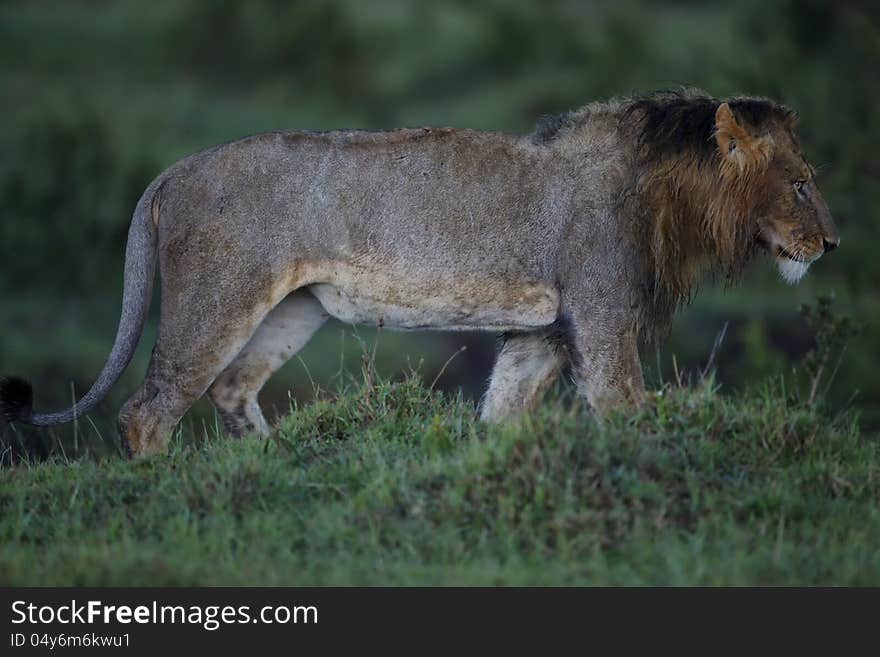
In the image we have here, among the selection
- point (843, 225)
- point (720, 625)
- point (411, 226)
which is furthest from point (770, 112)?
point (843, 225)

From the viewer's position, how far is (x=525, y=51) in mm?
23844

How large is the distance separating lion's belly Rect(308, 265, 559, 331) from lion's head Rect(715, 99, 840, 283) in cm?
89

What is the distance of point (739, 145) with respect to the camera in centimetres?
638

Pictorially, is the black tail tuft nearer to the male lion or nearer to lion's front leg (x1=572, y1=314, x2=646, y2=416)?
the male lion

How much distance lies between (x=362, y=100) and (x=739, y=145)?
16.7m

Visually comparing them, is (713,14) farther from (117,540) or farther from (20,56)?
(117,540)

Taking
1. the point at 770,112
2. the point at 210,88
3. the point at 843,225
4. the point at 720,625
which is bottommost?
the point at 720,625

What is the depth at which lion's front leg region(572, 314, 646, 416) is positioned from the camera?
242 inches

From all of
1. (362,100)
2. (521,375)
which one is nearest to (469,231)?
(521,375)

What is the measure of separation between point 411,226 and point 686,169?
111 centimetres

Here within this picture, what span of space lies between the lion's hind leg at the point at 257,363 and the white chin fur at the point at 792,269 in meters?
1.89

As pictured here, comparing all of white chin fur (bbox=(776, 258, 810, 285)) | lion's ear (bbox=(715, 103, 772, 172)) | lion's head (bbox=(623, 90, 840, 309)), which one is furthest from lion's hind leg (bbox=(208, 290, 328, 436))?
white chin fur (bbox=(776, 258, 810, 285))

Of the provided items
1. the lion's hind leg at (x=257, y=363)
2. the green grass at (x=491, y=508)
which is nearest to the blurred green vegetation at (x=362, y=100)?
the lion's hind leg at (x=257, y=363)

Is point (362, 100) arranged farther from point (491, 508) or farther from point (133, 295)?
point (491, 508)
